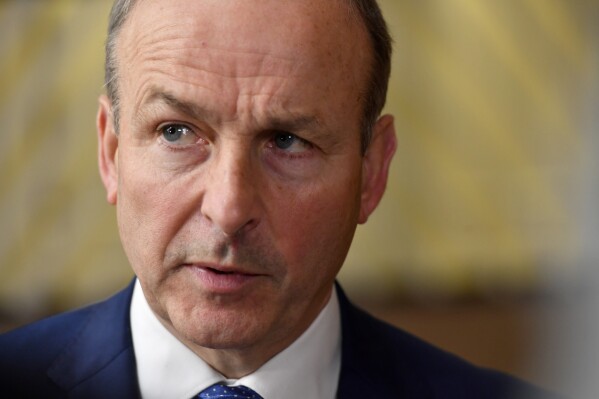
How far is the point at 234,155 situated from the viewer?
5.36 feet

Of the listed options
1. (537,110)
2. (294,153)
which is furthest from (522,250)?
(294,153)

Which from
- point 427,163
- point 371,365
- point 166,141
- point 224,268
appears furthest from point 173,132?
point 427,163

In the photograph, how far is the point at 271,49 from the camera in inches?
65.2

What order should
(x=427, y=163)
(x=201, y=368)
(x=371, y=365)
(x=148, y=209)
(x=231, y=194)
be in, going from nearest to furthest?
(x=231, y=194), (x=148, y=209), (x=201, y=368), (x=371, y=365), (x=427, y=163)

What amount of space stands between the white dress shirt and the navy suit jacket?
2 cm

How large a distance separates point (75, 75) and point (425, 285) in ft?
6.46

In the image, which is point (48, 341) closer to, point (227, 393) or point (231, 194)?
point (227, 393)

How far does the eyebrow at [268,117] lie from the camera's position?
65.1 inches

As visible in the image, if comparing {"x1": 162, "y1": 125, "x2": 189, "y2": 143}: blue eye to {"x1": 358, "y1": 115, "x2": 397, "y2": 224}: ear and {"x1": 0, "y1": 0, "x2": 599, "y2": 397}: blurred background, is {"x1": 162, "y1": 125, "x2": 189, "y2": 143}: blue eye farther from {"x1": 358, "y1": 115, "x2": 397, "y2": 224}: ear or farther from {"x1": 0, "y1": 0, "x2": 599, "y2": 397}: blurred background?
{"x1": 0, "y1": 0, "x2": 599, "y2": 397}: blurred background

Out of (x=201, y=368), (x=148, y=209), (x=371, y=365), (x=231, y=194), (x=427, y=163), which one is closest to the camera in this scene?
(x=231, y=194)

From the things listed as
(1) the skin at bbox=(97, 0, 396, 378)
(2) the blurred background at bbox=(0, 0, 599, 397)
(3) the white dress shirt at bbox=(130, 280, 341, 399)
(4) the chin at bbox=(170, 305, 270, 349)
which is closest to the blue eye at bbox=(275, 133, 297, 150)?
(1) the skin at bbox=(97, 0, 396, 378)

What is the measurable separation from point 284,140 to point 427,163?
3.97m

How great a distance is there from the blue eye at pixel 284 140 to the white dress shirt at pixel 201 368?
0.36 metres

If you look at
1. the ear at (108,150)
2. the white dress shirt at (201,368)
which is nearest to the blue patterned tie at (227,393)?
→ the white dress shirt at (201,368)
